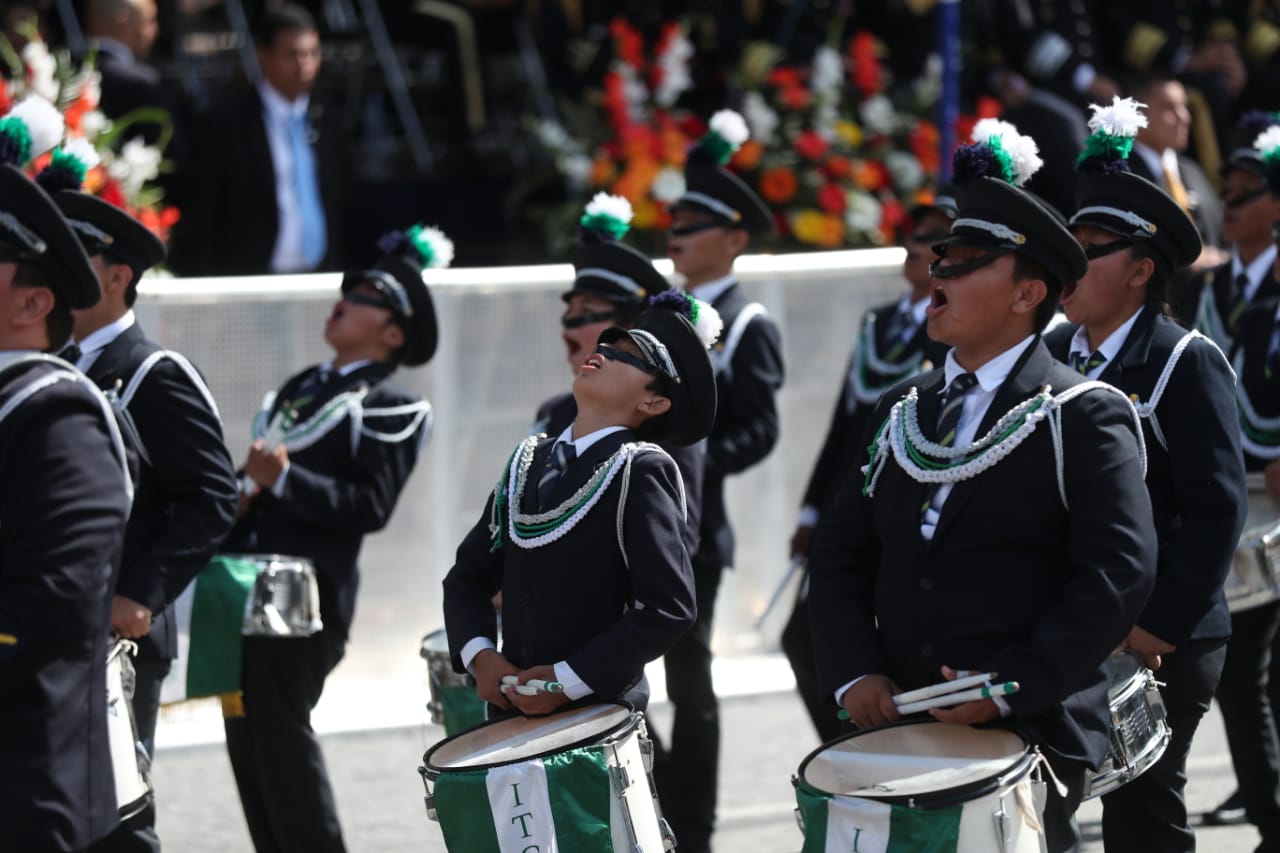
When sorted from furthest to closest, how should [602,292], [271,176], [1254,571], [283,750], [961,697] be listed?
[271,176]
[602,292]
[283,750]
[1254,571]
[961,697]

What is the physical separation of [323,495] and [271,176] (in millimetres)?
4436

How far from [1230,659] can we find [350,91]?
6.96 meters

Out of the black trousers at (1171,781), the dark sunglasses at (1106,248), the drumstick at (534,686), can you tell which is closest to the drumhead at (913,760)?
the drumstick at (534,686)

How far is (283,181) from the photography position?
10180mm

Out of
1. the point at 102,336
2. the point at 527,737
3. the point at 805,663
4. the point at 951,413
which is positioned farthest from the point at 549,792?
the point at 805,663

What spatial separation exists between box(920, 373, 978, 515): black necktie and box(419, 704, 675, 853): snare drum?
803mm

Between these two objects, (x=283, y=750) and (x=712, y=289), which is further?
(x=712, y=289)

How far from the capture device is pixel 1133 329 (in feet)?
16.2

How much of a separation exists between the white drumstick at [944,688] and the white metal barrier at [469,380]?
437cm

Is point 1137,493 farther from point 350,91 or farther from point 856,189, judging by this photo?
point 350,91

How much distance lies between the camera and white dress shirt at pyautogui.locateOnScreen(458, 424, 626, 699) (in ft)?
14.2

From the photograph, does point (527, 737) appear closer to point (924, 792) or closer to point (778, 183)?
point (924, 792)

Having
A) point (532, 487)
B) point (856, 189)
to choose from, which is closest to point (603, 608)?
point (532, 487)

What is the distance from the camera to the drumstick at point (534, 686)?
435 centimetres
